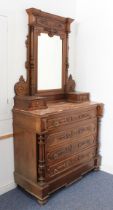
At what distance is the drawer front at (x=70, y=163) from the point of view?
2221 mm

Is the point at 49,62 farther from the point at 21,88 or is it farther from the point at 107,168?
the point at 107,168

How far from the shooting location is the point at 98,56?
108 inches

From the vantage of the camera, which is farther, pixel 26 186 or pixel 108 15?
pixel 108 15

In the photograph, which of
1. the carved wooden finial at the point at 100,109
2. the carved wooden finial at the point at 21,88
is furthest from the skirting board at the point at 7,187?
the carved wooden finial at the point at 100,109

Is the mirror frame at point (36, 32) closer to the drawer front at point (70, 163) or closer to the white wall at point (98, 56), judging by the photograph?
the white wall at point (98, 56)

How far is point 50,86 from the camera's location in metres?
2.63

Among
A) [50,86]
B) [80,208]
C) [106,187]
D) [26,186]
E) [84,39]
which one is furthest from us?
[84,39]

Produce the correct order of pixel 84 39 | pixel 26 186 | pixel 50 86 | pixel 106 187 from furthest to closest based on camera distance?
pixel 84 39 → pixel 50 86 → pixel 106 187 → pixel 26 186

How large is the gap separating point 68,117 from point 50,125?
10.7 inches

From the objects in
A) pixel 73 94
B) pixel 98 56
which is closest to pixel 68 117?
pixel 73 94

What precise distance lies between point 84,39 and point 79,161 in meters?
1.53

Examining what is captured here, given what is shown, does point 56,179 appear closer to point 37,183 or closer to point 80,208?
point 37,183

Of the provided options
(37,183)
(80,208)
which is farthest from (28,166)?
(80,208)

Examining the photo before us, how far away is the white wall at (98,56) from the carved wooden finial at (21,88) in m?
0.90
